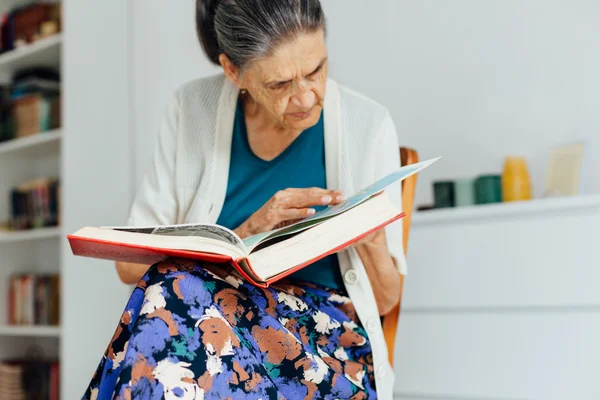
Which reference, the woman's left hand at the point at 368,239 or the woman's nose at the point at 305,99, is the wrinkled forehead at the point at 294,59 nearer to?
the woman's nose at the point at 305,99

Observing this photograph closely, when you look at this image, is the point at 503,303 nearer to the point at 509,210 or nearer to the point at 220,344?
the point at 509,210

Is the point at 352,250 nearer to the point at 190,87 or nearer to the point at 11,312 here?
the point at 190,87

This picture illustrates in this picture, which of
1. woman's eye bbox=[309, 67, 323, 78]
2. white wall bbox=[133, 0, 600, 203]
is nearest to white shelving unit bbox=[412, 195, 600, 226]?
white wall bbox=[133, 0, 600, 203]

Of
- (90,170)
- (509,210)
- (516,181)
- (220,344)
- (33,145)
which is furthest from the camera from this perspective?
(33,145)

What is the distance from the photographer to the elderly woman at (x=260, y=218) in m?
0.88

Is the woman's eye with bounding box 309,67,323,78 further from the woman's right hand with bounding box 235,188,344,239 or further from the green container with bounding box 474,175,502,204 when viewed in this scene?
the green container with bounding box 474,175,502,204

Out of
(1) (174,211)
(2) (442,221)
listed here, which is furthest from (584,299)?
(1) (174,211)

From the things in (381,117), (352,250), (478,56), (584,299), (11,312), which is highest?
(478,56)

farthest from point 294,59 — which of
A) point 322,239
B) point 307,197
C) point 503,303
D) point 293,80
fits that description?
point 503,303

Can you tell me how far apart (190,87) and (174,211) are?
0.27 meters

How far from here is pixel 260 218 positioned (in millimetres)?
1162

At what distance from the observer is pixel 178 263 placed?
3.13 feet

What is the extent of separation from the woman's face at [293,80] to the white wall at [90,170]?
5.34 feet

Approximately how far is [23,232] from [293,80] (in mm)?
2210
